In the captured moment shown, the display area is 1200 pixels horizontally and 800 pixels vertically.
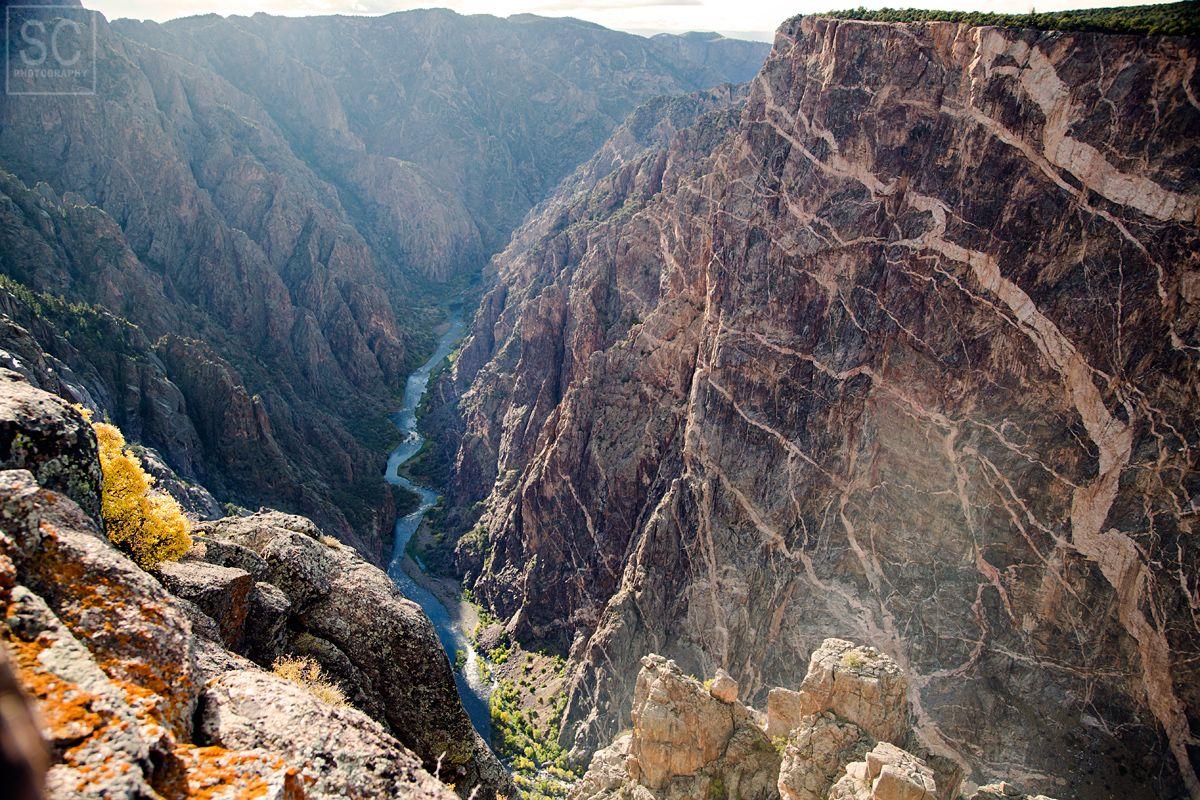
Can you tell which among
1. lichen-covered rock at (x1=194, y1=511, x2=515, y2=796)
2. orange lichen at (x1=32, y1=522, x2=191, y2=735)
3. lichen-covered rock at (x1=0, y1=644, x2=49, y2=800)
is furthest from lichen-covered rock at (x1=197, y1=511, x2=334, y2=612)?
lichen-covered rock at (x1=0, y1=644, x2=49, y2=800)

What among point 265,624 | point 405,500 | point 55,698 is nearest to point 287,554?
point 265,624

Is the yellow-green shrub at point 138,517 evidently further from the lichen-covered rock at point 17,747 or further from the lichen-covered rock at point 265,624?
the lichen-covered rock at point 17,747

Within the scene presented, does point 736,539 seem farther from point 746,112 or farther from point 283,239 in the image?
point 283,239

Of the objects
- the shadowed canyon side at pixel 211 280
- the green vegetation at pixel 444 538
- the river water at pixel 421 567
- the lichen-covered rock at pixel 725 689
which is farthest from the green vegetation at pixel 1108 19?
the green vegetation at pixel 444 538

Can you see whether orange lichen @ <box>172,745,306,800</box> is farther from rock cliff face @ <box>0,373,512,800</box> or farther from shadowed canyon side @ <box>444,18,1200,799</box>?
shadowed canyon side @ <box>444,18,1200,799</box>

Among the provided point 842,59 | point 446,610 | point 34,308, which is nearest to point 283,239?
point 34,308

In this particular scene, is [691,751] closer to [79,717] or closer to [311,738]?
[311,738]
